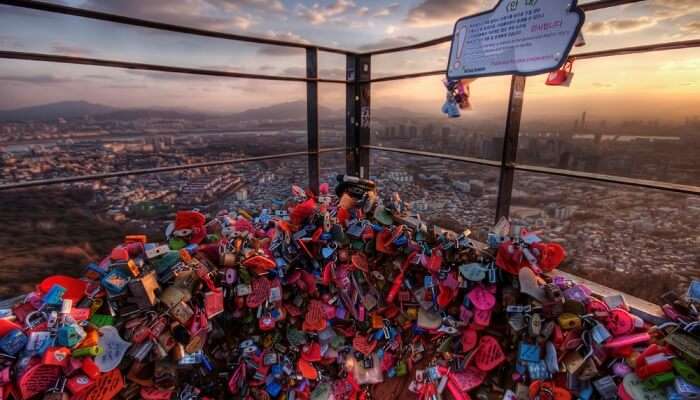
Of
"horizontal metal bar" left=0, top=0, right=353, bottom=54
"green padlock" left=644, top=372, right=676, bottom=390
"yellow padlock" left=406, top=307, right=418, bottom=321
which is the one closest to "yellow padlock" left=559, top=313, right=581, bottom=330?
"green padlock" left=644, top=372, right=676, bottom=390

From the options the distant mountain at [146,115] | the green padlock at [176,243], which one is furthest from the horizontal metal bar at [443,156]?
the distant mountain at [146,115]

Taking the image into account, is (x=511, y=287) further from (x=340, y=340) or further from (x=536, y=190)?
(x=536, y=190)

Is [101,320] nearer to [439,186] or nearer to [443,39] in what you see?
[443,39]

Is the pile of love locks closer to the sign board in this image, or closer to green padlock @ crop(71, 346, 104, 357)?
green padlock @ crop(71, 346, 104, 357)

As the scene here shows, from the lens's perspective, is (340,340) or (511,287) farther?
(340,340)

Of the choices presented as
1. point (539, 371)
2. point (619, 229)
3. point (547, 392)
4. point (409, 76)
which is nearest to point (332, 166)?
point (409, 76)

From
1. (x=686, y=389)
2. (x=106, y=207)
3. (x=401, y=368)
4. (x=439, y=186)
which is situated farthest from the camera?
(x=439, y=186)

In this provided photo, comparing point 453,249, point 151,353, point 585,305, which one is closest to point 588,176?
point 585,305
